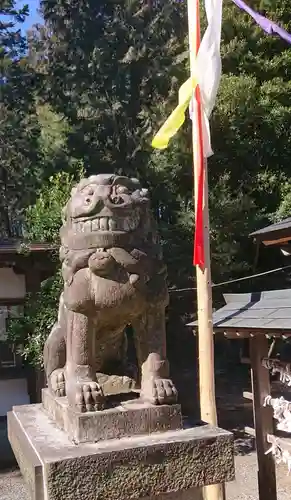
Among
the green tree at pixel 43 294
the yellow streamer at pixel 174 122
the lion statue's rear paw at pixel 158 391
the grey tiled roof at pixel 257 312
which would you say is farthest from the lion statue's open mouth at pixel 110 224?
the green tree at pixel 43 294

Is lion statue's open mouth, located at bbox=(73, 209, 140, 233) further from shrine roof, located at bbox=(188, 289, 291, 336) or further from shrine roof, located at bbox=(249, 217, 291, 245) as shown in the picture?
shrine roof, located at bbox=(249, 217, 291, 245)

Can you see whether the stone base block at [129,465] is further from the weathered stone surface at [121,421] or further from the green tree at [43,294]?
the green tree at [43,294]

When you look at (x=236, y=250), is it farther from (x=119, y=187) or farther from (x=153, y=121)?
(x=119, y=187)

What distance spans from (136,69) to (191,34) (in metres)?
7.15

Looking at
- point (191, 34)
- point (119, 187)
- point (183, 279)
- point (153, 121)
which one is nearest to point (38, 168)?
point (153, 121)

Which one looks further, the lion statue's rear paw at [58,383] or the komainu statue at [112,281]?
the lion statue's rear paw at [58,383]

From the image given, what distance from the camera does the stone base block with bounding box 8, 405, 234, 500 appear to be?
201 centimetres

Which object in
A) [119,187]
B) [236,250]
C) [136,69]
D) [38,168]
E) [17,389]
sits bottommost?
[17,389]

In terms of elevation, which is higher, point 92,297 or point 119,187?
point 119,187

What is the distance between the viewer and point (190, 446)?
7.14ft

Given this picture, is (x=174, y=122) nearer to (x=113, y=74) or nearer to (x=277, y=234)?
(x=277, y=234)

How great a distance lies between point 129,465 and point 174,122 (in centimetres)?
306

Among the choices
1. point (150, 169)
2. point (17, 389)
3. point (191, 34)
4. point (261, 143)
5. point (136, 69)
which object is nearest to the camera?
point (191, 34)

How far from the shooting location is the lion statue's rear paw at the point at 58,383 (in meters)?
2.58
